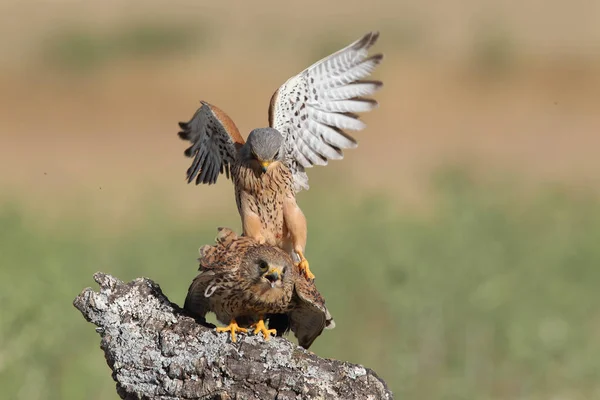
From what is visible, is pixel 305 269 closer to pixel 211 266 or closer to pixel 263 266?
pixel 263 266

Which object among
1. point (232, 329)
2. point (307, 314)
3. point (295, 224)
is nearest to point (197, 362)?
point (232, 329)

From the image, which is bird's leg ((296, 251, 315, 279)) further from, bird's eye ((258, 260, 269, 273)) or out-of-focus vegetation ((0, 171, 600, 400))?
out-of-focus vegetation ((0, 171, 600, 400))

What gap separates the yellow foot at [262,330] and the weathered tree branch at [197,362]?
1.05 ft

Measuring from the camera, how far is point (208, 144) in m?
9.15

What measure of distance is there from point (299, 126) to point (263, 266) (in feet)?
6.76

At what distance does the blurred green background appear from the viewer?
1090cm

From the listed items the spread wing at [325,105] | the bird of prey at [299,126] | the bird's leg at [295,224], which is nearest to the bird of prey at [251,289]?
the bird's leg at [295,224]

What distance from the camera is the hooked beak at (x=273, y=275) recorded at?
23.6 feet

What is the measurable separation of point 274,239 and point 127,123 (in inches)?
757

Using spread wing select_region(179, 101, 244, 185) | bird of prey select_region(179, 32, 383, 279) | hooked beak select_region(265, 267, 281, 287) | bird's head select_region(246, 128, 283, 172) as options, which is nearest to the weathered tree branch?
hooked beak select_region(265, 267, 281, 287)

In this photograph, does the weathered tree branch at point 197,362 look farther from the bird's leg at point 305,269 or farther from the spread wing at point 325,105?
the spread wing at point 325,105

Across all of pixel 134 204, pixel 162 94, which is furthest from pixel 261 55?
pixel 134 204

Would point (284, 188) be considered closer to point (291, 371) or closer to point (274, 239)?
point (274, 239)

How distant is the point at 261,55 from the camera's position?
3075cm
